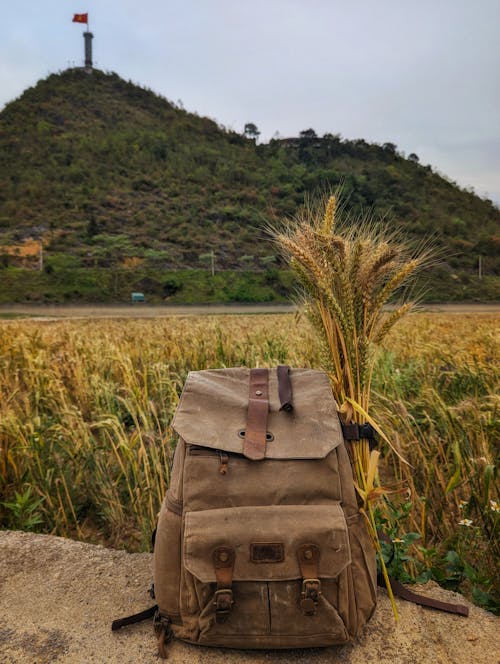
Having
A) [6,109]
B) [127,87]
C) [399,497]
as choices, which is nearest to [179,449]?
[399,497]

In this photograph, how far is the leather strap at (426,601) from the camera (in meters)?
1.76

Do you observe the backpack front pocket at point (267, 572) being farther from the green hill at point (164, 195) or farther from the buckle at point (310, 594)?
the green hill at point (164, 195)

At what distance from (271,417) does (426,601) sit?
3.02 ft

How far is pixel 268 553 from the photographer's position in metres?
1.46

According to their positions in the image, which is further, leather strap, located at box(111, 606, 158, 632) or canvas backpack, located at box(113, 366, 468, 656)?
leather strap, located at box(111, 606, 158, 632)

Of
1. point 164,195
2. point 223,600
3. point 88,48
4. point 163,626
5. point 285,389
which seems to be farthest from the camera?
point 88,48

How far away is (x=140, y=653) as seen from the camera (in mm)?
1585

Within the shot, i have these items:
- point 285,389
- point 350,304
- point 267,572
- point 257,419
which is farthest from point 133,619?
point 350,304

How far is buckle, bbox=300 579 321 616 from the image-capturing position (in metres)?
1.44

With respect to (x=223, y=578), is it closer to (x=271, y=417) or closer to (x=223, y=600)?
(x=223, y=600)

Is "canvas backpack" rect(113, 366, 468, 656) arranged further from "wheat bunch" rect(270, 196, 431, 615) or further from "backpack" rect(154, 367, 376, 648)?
"wheat bunch" rect(270, 196, 431, 615)

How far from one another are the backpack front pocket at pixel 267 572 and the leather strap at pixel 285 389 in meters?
0.33

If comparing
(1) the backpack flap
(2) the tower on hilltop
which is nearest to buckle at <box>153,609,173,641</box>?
(1) the backpack flap

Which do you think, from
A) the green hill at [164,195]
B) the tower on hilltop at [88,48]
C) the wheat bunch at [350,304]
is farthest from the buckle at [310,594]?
the tower on hilltop at [88,48]
